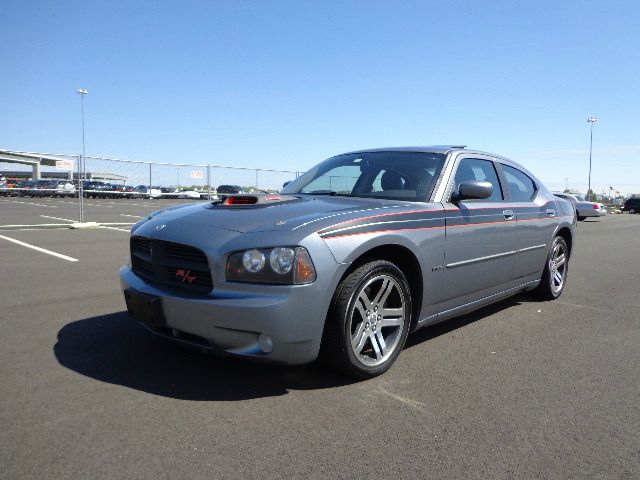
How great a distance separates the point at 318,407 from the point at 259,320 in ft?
1.92

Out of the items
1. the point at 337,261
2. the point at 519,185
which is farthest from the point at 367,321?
the point at 519,185

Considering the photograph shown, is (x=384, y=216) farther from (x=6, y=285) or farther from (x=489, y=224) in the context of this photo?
(x=6, y=285)

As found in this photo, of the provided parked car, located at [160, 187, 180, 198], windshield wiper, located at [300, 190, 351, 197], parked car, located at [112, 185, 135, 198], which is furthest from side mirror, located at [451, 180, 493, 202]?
parked car, located at [112, 185, 135, 198]

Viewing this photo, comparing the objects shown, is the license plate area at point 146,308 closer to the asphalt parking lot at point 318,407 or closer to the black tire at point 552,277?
the asphalt parking lot at point 318,407

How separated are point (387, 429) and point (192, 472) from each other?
37.9 inches

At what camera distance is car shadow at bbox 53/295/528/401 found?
9.58ft

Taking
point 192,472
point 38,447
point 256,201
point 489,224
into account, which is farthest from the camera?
point 489,224

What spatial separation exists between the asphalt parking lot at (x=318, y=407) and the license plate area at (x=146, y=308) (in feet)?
1.14

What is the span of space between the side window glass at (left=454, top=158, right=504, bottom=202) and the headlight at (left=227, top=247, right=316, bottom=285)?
5.74ft

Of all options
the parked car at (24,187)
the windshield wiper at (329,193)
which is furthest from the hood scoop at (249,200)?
the parked car at (24,187)

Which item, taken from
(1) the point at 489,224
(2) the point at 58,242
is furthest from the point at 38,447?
(2) the point at 58,242

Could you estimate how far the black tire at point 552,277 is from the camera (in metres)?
5.38

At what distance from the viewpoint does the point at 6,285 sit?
5652mm

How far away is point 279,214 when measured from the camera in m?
3.11
